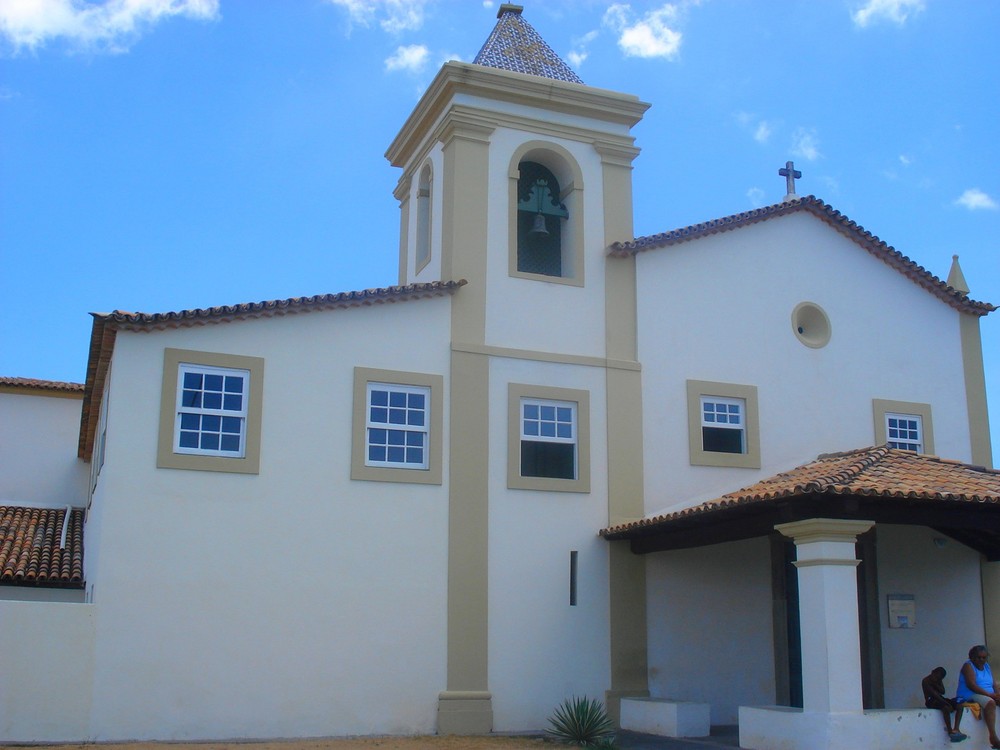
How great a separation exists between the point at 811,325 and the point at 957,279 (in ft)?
10.8

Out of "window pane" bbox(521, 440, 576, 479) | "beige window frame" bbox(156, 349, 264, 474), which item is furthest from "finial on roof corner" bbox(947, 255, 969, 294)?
"beige window frame" bbox(156, 349, 264, 474)

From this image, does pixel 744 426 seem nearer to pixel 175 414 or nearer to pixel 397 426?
pixel 397 426

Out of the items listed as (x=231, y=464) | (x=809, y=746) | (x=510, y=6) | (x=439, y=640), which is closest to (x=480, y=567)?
(x=439, y=640)

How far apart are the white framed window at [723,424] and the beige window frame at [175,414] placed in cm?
698

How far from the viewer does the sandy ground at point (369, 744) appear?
13.6 meters

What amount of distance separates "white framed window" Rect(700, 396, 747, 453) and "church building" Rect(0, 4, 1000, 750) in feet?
0.14

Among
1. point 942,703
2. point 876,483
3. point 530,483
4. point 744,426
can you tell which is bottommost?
point 942,703

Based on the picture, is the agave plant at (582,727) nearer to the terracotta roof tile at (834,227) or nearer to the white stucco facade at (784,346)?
the white stucco facade at (784,346)

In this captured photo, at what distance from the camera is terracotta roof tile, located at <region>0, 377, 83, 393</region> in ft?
79.5

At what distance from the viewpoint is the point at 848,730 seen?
1273 centimetres

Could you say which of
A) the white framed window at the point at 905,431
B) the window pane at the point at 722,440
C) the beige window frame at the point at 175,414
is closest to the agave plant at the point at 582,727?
the window pane at the point at 722,440

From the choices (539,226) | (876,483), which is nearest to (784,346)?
(539,226)

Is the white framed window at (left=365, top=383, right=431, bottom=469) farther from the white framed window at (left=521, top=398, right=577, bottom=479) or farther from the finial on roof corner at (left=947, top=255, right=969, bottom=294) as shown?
the finial on roof corner at (left=947, top=255, right=969, bottom=294)

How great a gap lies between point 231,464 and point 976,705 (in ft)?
31.9
